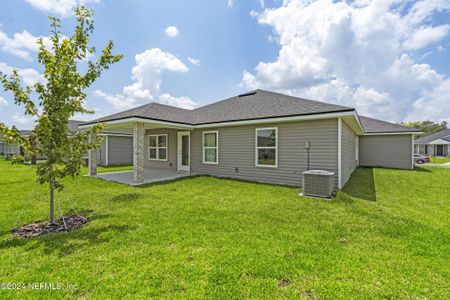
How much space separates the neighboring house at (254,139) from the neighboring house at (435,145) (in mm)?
27246

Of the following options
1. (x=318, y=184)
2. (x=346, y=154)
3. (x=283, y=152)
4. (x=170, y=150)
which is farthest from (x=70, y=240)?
(x=346, y=154)

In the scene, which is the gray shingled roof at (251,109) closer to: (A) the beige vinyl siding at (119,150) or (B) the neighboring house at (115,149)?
(B) the neighboring house at (115,149)

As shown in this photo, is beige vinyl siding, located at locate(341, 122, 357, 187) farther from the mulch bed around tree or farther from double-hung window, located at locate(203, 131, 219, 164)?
the mulch bed around tree

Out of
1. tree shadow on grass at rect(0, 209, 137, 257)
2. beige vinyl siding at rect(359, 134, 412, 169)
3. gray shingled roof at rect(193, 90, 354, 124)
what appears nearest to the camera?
tree shadow on grass at rect(0, 209, 137, 257)

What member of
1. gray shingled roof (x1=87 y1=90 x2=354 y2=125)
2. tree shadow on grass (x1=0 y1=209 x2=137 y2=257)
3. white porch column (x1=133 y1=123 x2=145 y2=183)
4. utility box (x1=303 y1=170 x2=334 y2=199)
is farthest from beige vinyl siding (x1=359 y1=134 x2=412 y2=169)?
tree shadow on grass (x1=0 y1=209 x2=137 y2=257)

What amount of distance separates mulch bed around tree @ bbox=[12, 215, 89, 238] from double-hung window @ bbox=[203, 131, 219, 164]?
6.62 metres

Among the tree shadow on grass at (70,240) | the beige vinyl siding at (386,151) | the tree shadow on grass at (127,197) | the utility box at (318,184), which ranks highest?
the beige vinyl siding at (386,151)

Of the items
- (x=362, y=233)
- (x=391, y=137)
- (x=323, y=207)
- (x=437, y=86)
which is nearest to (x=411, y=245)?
(x=362, y=233)

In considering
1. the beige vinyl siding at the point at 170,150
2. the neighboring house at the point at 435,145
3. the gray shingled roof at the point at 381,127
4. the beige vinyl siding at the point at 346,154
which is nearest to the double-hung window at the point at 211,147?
the beige vinyl siding at the point at 170,150

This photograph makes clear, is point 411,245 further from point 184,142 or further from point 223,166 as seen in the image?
point 184,142

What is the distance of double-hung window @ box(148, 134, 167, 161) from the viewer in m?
12.8

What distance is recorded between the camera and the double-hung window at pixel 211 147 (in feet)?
34.0

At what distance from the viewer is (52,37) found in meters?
3.94

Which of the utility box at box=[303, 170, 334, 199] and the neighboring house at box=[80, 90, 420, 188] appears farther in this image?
the neighboring house at box=[80, 90, 420, 188]
